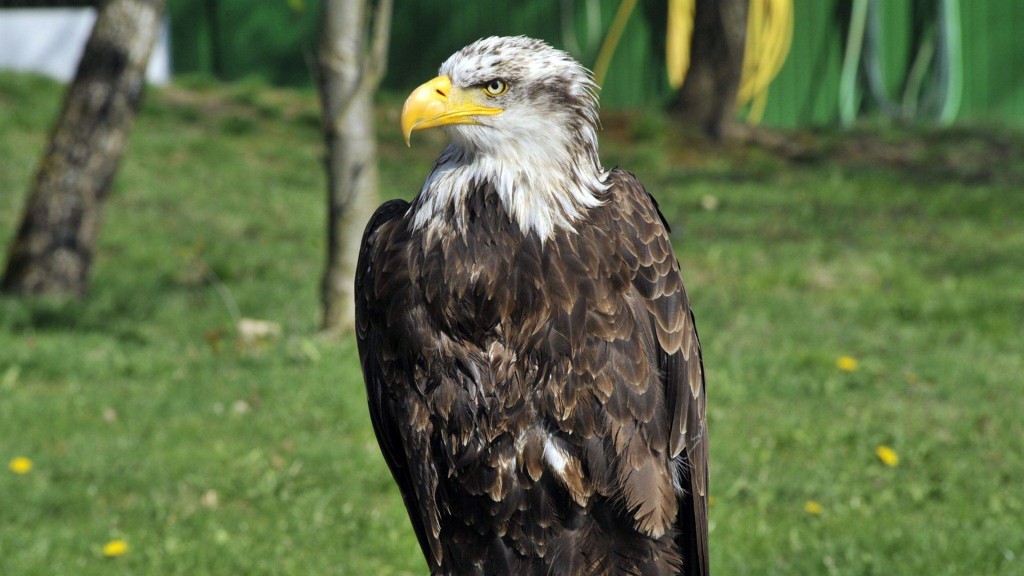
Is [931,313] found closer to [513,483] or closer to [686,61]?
[513,483]

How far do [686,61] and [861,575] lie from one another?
8.76 metres

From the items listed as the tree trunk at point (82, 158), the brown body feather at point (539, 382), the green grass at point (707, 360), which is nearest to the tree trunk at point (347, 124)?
the green grass at point (707, 360)

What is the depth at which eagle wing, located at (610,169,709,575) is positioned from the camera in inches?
120

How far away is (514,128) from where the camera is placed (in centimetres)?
296

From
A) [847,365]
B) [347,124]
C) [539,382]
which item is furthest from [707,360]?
[539,382]

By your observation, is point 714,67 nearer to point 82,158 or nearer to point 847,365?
point 847,365

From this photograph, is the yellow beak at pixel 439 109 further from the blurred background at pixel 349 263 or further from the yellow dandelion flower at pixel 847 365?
the yellow dandelion flower at pixel 847 365

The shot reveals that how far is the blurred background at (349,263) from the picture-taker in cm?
448

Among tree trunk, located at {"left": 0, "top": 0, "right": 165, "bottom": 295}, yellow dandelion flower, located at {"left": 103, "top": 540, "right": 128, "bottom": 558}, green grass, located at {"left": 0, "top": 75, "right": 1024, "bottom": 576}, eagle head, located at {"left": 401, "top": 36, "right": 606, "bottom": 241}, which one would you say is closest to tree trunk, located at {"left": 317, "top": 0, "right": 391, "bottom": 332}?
green grass, located at {"left": 0, "top": 75, "right": 1024, "bottom": 576}

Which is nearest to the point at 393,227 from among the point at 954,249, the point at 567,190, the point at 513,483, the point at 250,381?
the point at 567,190

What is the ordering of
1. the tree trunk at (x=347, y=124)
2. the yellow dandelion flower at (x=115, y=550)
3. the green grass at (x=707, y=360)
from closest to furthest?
the yellow dandelion flower at (x=115, y=550), the green grass at (x=707, y=360), the tree trunk at (x=347, y=124)

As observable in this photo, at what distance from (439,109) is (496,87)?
0.54 ft

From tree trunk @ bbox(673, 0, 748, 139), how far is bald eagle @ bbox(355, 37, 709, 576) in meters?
7.90

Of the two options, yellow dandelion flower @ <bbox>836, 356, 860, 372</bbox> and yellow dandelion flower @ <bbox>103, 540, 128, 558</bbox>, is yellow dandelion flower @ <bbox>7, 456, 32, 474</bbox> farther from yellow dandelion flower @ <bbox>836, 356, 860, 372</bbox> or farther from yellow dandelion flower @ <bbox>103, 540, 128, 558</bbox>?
yellow dandelion flower @ <bbox>836, 356, 860, 372</bbox>
